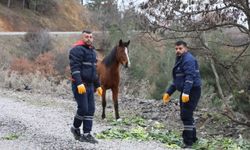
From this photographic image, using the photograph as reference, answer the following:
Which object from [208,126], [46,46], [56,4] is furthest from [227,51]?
[56,4]

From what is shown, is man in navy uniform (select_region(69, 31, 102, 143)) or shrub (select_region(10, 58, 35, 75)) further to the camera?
shrub (select_region(10, 58, 35, 75))

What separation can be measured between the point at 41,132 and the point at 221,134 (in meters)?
5.91

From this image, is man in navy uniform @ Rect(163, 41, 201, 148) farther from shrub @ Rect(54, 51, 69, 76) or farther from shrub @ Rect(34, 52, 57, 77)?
shrub @ Rect(54, 51, 69, 76)

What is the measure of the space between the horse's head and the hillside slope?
45010mm

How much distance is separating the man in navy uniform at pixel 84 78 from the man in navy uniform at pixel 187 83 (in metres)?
1.83

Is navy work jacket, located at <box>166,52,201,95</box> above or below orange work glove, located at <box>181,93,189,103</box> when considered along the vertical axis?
above

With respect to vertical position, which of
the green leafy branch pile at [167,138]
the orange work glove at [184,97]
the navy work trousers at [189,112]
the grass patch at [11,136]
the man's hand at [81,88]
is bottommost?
the green leafy branch pile at [167,138]

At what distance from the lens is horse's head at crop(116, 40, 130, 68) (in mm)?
14592

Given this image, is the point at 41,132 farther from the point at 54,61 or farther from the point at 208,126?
the point at 54,61

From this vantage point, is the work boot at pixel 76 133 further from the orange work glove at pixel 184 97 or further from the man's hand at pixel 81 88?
the orange work glove at pixel 184 97

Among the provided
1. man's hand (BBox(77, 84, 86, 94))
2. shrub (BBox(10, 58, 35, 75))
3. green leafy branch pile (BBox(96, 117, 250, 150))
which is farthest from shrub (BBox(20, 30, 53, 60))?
man's hand (BBox(77, 84, 86, 94))

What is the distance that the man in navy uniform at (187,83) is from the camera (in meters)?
11.2

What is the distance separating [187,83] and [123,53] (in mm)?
3925

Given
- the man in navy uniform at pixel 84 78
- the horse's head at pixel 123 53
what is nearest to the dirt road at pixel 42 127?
the man in navy uniform at pixel 84 78
